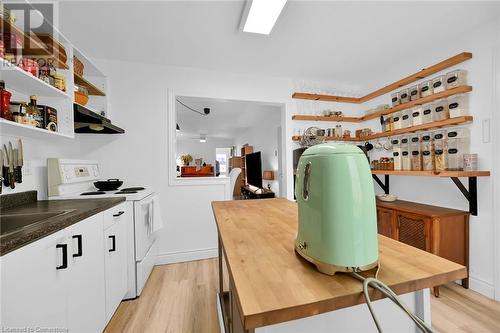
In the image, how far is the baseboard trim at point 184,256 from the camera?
8.70ft

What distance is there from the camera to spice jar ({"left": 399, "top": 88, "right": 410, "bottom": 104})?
2.55 m

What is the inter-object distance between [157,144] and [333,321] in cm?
255

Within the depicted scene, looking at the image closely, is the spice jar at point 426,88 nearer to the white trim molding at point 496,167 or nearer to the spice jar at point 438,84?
the spice jar at point 438,84

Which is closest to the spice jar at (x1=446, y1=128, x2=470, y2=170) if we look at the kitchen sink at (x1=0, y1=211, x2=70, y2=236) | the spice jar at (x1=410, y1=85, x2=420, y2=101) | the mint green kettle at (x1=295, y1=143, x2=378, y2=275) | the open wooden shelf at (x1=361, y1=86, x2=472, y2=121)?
the open wooden shelf at (x1=361, y1=86, x2=472, y2=121)

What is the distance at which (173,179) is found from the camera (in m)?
2.73

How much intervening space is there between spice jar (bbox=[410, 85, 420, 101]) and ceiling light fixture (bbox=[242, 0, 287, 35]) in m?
1.80

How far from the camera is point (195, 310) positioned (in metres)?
1.78

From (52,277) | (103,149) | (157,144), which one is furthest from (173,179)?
(52,277)

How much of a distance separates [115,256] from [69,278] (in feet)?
1.85

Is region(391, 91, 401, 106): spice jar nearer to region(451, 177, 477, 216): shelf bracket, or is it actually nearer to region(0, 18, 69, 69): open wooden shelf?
→ region(451, 177, 477, 216): shelf bracket

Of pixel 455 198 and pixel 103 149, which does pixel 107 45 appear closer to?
pixel 103 149

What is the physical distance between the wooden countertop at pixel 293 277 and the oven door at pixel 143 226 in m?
1.47

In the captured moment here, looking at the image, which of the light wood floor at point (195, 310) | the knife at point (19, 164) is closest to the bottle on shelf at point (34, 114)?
the knife at point (19, 164)

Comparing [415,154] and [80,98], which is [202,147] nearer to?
[80,98]
